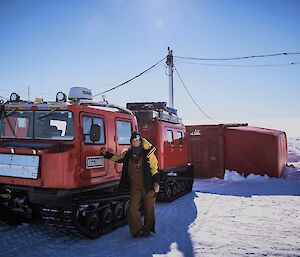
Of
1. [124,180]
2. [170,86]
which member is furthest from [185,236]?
[170,86]

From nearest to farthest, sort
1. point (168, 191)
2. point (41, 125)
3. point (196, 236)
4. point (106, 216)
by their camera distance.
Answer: point (41, 125) < point (196, 236) < point (106, 216) < point (168, 191)

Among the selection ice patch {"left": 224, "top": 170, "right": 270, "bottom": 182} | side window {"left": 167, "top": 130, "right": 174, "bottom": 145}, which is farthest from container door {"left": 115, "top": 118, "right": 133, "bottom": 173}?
ice patch {"left": 224, "top": 170, "right": 270, "bottom": 182}

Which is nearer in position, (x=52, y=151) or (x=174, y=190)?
(x=52, y=151)

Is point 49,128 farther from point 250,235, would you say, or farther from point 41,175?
point 250,235

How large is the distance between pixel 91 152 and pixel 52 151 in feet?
2.66

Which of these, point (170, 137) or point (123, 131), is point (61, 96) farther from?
point (170, 137)

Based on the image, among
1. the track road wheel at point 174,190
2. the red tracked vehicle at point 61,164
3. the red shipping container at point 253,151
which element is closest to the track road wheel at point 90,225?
the red tracked vehicle at point 61,164

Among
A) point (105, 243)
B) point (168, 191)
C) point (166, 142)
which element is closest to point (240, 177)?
point (168, 191)

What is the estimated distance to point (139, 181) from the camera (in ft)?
19.5

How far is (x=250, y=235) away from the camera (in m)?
6.12

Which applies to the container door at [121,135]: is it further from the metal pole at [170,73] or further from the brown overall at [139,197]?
the metal pole at [170,73]

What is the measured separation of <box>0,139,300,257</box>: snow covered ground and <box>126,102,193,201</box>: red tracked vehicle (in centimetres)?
70

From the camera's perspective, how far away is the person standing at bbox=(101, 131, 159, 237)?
5.85 meters

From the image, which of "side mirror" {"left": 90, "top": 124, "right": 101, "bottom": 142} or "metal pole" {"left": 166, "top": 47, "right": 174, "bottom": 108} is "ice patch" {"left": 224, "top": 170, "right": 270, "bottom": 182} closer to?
"metal pole" {"left": 166, "top": 47, "right": 174, "bottom": 108}
